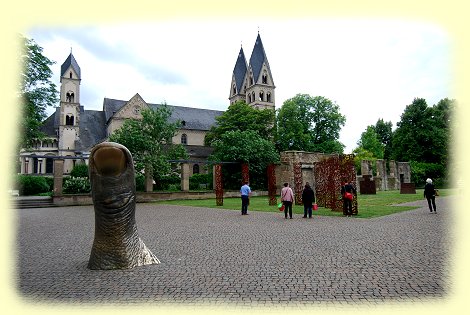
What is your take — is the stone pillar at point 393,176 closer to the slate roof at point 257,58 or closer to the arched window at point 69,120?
the slate roof at point 257,58

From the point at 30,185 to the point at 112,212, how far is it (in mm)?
37808

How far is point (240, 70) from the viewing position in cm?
8275

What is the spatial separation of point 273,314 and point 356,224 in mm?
9033

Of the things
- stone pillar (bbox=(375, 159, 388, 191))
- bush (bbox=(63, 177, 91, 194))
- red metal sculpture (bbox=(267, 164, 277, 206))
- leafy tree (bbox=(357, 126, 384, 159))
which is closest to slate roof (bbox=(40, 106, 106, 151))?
bush (bbox=(63, 177, 91, 194))

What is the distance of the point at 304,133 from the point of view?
54.5 m

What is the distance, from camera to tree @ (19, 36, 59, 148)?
18.1 meters

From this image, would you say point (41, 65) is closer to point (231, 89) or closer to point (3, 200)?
point (3, 200)

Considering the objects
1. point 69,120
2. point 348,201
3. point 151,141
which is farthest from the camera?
point 69,120

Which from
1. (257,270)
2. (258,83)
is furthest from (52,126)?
(257,270)

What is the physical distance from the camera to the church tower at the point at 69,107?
204 ft

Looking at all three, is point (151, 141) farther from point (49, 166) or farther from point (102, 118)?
point (102, 118)

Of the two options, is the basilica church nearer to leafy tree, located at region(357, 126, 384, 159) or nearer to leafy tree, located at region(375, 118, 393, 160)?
leafy tree, located at region(357, 126, 384, 159)

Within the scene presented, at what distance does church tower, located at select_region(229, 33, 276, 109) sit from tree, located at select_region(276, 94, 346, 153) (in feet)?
61.5

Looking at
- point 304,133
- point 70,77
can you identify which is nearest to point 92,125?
point 70,77
